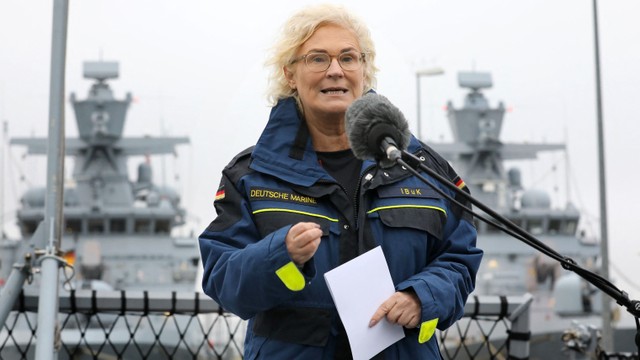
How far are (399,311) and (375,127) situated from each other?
50 centimetres

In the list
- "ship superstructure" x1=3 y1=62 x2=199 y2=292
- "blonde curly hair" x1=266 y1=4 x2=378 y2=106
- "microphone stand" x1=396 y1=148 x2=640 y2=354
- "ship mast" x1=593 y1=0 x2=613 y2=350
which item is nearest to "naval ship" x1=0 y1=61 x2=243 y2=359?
"ship superstructure" x1=3 y1=62 x2=199 y2=292

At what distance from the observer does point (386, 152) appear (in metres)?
2.26

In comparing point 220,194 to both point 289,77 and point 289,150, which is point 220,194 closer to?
point 289,150

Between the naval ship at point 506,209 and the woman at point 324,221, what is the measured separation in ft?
106

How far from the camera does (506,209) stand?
125 feet

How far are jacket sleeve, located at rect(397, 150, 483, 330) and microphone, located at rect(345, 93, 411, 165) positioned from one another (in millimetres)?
383

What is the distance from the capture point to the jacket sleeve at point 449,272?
2.52 m

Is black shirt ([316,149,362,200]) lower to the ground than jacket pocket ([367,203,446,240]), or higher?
higher

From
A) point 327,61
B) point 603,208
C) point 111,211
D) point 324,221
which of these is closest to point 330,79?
point 327,61

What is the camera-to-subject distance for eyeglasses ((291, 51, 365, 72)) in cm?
270

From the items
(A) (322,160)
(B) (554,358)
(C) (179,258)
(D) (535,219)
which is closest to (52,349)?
(A) (322,160)

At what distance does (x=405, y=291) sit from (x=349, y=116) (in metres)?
0.50

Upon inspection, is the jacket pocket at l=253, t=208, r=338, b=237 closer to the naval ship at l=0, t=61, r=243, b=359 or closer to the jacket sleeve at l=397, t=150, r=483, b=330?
the jacket sleeve at l=397, t=150, r=483, b=330

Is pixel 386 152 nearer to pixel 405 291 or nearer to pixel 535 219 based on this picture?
pixel 405 291
